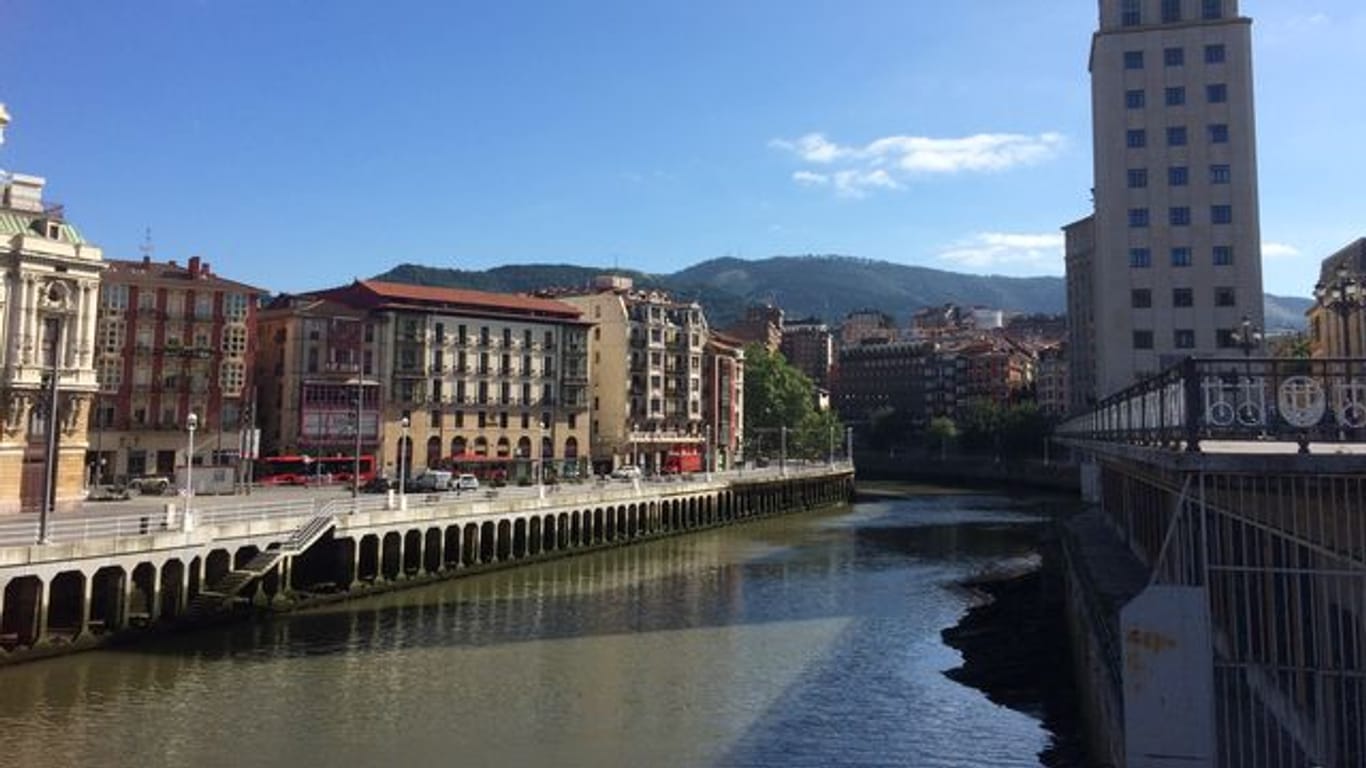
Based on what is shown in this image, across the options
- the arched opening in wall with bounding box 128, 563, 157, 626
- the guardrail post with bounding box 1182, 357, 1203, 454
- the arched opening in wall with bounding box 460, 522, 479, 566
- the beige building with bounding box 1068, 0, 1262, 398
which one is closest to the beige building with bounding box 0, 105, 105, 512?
the arched opening in wall with bounding box 128, 563, 157, 626

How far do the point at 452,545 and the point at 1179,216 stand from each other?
→ 52.9 m

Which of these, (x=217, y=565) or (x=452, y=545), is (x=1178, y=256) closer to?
(x=452, y=545)

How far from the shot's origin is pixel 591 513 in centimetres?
7112

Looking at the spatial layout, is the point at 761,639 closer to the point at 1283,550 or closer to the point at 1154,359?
the point at 1283,550

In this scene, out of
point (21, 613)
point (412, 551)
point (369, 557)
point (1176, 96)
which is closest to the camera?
point (21, 613)

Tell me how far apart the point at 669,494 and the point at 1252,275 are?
4510 cm

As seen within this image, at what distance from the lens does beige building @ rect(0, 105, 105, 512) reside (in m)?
47.0

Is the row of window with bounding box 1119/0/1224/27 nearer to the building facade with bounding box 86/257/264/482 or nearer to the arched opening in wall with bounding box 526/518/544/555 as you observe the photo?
the arched opening in wall with bounding box 526/518/544/555

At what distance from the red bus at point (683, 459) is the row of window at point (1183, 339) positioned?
63.2 m

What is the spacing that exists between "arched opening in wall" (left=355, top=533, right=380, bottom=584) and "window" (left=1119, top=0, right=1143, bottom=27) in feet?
202

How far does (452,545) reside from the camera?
5797cm

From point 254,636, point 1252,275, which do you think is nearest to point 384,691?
point 254,636

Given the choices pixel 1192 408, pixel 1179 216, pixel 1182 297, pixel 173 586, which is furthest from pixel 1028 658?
pixel 1179 216

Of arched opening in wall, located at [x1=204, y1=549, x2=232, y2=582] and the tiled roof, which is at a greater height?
the tiled roof
